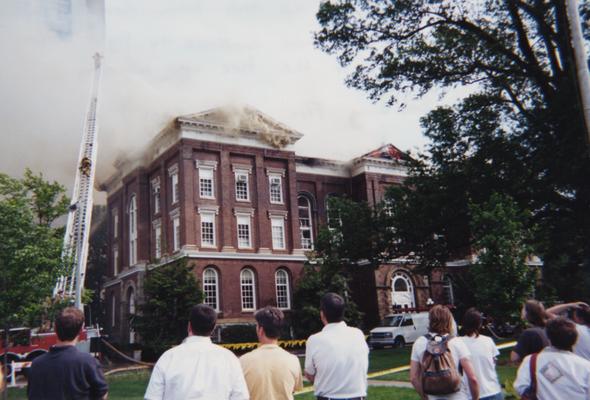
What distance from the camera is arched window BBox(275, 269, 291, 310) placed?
3981cm

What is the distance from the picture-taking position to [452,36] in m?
22.5

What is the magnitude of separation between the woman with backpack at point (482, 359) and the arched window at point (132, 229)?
40.3 m

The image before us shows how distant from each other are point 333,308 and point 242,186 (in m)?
35.2

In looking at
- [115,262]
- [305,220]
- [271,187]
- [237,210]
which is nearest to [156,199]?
[237,210]

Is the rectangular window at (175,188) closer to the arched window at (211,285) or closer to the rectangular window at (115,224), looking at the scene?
the arched window at (211,285)

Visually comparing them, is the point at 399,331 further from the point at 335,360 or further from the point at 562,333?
the point at 562,333

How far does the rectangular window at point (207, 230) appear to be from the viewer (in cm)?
3781

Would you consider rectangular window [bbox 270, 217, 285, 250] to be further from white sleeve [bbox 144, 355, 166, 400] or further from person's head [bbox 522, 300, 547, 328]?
white sleeve [bbox 144, 355, 166, 400]

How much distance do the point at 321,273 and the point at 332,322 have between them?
96.1 ft

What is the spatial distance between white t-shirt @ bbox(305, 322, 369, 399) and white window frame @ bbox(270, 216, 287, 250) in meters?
35.2

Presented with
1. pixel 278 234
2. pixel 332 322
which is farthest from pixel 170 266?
pixel 332 322

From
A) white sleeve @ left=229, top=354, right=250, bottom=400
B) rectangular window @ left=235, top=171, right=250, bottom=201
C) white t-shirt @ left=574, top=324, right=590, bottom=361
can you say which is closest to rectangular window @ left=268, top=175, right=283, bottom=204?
rectangular window @ left=235, top=171, right=250, bottom=201

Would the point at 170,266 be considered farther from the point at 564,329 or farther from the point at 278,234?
the point at 564,329

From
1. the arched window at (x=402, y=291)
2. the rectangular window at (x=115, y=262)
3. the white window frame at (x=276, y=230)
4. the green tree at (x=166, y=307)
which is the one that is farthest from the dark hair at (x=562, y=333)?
the rectangular window at (x=115, y=262)
